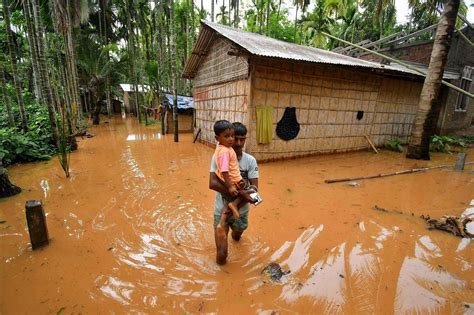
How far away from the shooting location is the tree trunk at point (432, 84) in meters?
7.13

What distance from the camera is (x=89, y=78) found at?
17312 millimetres

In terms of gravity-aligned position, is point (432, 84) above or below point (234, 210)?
above

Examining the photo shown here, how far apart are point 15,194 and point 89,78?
15375mm

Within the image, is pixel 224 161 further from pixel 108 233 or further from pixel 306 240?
pixel 108 233

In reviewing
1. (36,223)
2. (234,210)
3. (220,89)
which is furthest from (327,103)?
(36,223)

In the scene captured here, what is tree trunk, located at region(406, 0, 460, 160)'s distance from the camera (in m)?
7.13

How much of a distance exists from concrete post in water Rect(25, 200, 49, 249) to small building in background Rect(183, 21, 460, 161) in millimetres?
5225

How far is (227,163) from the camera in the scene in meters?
2.33

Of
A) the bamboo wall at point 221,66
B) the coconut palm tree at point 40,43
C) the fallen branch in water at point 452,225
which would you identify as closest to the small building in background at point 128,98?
the bamboo wall at point 221,66

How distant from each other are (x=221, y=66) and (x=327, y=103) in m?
4.00

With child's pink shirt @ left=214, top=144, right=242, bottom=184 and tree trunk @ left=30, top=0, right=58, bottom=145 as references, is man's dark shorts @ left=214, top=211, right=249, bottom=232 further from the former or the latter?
tree trunk @ left=30, top=0, right=58, bottom=145

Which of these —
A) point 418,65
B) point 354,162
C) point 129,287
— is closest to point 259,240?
point 129,287

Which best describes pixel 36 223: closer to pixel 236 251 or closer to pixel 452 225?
pixel 236 251

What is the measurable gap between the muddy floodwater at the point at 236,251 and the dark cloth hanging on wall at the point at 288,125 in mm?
2338
